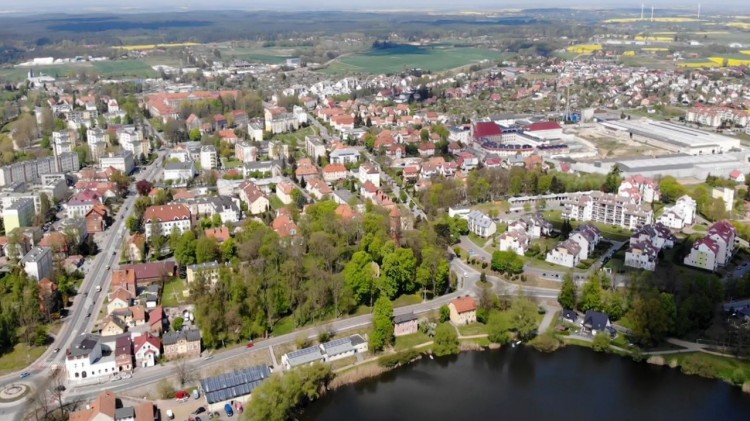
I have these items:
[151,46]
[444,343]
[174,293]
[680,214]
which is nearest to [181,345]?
[174,293]

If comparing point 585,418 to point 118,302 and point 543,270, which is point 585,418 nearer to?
point 543,270

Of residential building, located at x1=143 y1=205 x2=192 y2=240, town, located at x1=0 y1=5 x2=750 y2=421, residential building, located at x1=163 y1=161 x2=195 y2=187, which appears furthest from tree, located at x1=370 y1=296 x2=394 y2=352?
residential building, located at x1=163 y1=161 x2=195 y2=187

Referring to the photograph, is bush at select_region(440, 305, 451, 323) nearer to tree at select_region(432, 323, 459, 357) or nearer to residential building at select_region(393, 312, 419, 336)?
residential building at select_region(393, 312, 419, 336)

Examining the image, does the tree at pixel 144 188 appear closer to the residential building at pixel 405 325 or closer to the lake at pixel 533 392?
the residential building at pixel 405 325

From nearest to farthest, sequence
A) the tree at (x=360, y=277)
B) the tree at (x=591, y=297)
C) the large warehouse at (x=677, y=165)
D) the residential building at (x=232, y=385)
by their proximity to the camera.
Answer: the residential building at (x=232, y=385) < the tree at (x=591, y=297) < the tree at (x=360, y=277) < the large warehouse at (x=677, y=165)

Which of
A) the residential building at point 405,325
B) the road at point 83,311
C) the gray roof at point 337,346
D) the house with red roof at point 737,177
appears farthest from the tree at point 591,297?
the house with red roof at point 737,177

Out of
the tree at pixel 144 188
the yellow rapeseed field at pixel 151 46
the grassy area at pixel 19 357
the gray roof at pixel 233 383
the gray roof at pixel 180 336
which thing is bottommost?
the grassy area at pixel 19 357

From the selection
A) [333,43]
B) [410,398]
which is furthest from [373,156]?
[333,43]
